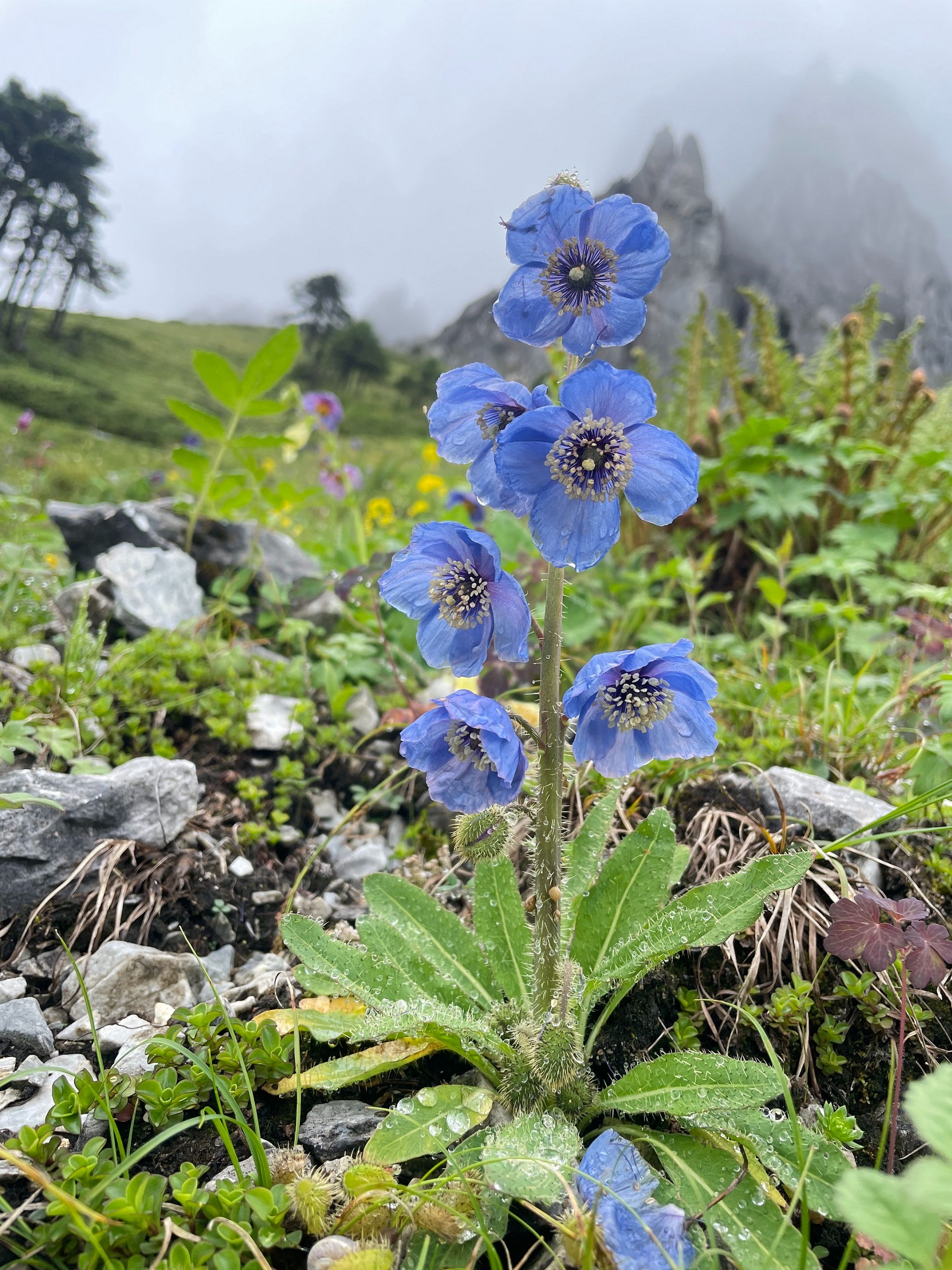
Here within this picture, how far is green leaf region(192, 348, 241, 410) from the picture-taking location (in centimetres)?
376

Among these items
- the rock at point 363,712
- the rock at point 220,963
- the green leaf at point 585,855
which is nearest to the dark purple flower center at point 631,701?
the green leaf at point 585,855

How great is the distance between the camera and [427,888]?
2.24m

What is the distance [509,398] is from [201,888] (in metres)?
1.65

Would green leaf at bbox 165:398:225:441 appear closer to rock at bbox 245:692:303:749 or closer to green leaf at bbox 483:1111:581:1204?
rock at bbox 245:692:303:749

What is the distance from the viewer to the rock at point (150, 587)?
11.5 ft

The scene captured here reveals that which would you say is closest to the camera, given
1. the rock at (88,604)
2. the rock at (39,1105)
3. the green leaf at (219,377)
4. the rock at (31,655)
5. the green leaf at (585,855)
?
the rock at (39,1105)

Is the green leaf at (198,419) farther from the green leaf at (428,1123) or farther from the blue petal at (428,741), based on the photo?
the green leaf at (428,1123)

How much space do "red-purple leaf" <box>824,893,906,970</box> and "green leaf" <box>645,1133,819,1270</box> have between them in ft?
1.52

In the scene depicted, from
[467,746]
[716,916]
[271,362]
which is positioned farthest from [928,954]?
[271,362]

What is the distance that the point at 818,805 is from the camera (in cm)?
205

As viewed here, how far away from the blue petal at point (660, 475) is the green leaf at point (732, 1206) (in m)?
1.13

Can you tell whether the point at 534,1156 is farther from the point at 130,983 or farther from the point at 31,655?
the point at 31,655

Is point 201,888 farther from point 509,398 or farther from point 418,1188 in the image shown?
point 509,398

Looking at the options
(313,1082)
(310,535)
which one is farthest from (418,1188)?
(310,535)
